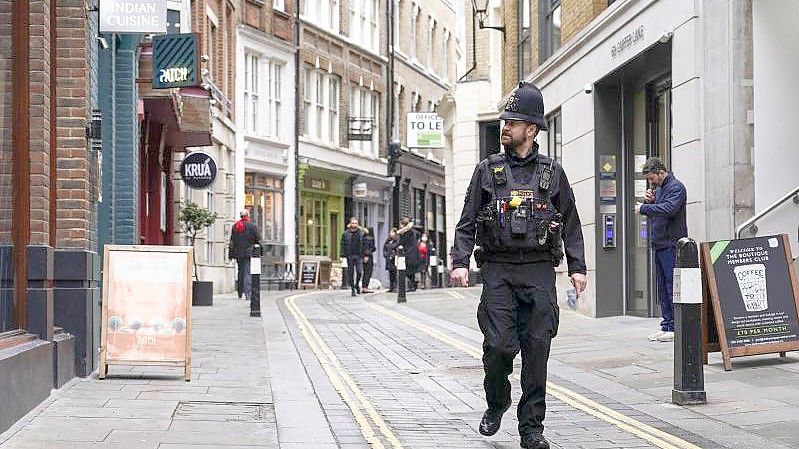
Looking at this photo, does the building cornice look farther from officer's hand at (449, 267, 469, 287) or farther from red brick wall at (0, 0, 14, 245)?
officer's hand at (449, 267, 469, 287)

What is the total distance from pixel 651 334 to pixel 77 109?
707cm

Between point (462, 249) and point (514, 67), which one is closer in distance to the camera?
point (462, 249)

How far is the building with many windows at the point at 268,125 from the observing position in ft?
122

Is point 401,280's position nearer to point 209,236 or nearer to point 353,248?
point 353,248

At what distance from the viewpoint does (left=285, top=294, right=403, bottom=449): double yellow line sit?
7.83 metres

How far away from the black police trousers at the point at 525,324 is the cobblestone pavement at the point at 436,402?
425mm

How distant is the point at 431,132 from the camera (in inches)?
1697

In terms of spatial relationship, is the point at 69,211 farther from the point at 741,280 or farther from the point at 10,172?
the point at 741,280

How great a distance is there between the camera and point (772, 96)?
1312cm

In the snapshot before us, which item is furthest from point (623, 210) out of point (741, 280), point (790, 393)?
point (790, 393)

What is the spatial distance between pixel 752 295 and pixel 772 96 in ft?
10.1

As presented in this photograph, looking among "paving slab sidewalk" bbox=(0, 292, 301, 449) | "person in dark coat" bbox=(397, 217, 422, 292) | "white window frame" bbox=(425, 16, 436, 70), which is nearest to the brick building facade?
"paving slab sidewalk" bbox=(0, 292, 301, 449)

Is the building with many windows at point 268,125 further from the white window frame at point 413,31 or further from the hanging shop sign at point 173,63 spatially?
the hanging shop sign at point 173,63

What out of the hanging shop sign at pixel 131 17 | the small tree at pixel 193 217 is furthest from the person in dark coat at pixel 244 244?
the hanging shop sign at pixel 131 17
